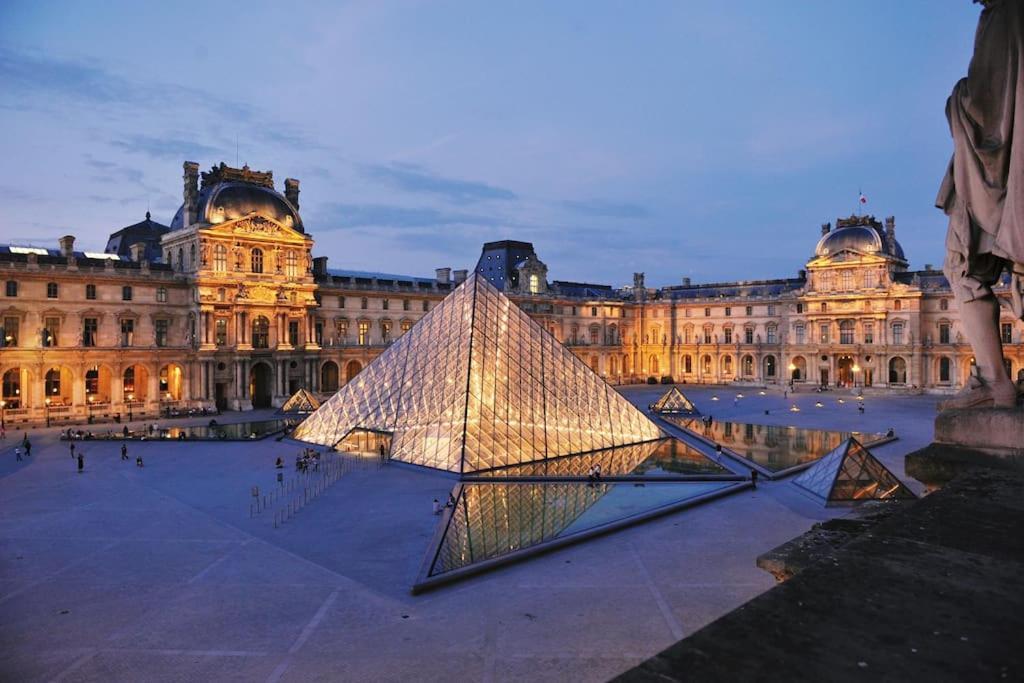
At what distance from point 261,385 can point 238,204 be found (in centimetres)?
1186

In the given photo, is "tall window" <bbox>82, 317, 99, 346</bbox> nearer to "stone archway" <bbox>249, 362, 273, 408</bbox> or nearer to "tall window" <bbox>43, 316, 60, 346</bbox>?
"tall window" <bbox>43, 316, 60, 346</bbox>

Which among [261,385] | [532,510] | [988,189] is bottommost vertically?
[532,510]

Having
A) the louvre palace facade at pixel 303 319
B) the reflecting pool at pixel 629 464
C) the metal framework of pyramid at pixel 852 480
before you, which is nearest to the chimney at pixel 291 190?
the louvre palace facade at pixel 303 319

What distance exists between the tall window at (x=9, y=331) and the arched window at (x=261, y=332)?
12376 mm

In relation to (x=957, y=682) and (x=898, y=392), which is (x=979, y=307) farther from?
(x=898, y=392)

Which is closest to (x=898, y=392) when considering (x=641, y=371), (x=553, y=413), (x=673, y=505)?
(x=641, y=371)

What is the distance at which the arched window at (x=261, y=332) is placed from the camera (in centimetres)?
4400

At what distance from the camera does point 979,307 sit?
6027 mm

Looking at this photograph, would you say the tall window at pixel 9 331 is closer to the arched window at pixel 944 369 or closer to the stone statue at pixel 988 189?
the stone statue at pixel 988 189

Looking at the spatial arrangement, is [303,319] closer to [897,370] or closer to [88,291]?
[88,291]

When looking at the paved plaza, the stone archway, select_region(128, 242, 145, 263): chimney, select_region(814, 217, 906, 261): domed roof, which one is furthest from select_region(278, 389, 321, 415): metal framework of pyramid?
select_region(814, 217, 906, 261): domed roof

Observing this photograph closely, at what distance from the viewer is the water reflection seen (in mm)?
14203

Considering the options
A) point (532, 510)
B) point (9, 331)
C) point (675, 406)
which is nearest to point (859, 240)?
point (675, 406)

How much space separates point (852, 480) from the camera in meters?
18.4
